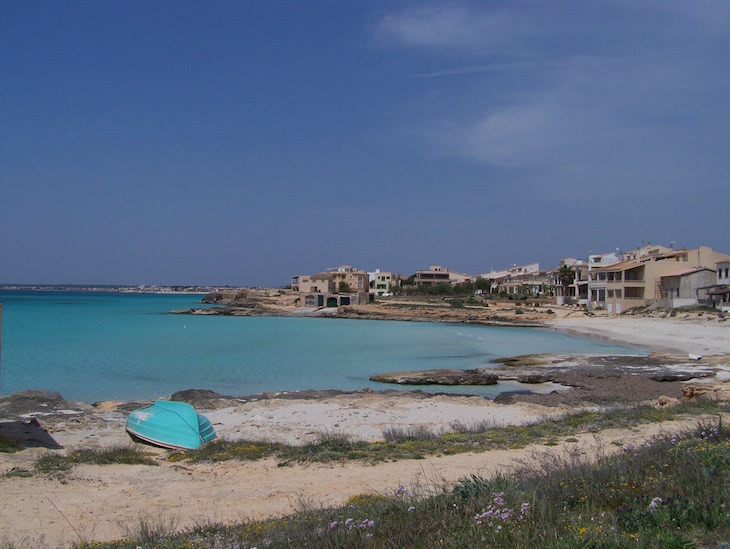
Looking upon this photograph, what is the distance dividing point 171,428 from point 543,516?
904 cm

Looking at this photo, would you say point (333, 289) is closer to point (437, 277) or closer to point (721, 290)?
point (437, 277)

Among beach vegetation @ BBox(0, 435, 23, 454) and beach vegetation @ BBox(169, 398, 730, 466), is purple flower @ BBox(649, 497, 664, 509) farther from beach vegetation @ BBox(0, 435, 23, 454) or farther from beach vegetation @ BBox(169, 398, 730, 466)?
beach vegetation @ BBox(0, 435, 23, 454)

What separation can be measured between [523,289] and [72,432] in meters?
90.2

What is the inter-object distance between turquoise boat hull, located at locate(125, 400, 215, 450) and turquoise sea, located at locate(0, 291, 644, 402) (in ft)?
27.8

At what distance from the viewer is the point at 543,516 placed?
4211 mm

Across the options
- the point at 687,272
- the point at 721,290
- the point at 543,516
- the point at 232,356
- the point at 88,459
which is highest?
the point at 687,272

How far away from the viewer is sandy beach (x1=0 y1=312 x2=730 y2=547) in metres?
6.62

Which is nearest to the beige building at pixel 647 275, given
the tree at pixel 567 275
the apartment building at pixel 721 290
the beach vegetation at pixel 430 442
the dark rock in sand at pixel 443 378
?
the apartment building at pixel 721 290

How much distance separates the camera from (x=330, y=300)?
96.8 m

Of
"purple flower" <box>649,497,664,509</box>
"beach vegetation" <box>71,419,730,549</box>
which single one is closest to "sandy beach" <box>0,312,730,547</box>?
"beach vegetation" <box>71,419,730,549</box>

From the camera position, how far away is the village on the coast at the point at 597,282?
52.3 m

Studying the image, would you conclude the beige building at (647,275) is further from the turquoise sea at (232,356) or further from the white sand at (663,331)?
the turquoise sea at (232,356)

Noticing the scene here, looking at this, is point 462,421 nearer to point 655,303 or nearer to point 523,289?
point 655,303

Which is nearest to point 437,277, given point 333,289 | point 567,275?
point 333,289
